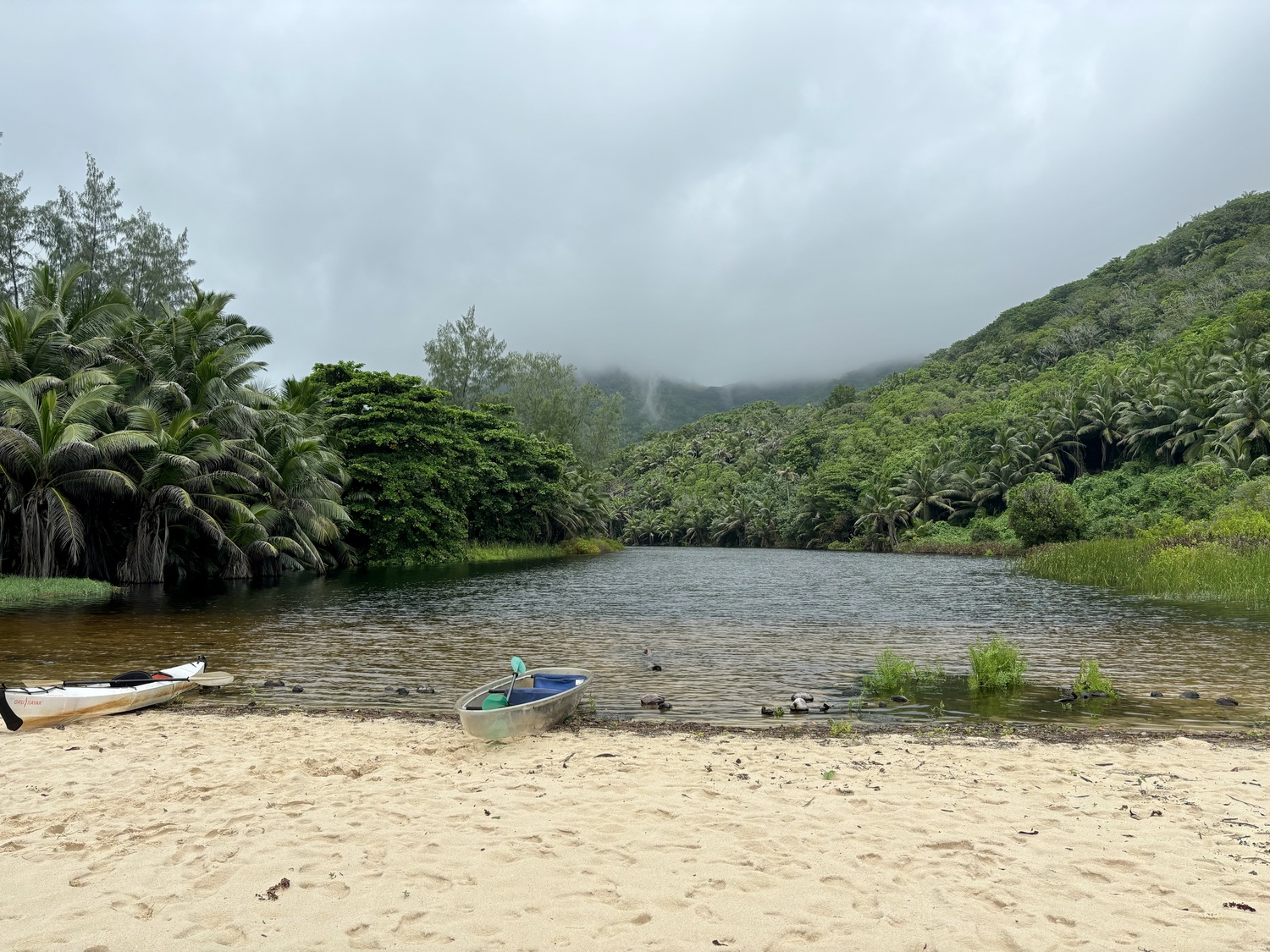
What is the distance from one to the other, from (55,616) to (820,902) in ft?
83.7

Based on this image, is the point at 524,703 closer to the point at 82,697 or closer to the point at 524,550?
the point at 82,697

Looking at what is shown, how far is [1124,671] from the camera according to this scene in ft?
49.9

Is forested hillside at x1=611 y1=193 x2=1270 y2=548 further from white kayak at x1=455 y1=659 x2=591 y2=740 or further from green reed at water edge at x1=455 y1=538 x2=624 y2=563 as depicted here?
white kayak at x1=455 y1=659 x2=591 y2=740

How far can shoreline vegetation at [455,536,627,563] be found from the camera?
60.3m

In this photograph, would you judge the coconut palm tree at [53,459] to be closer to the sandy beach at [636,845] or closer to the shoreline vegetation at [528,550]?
the sandy beach at [636,845]

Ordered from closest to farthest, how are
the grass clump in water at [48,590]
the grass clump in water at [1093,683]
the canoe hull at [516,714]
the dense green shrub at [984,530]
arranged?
the canoe hull at [516,714] → the grass clump in water at [1093,683] → the grass clump in water at [48,590] → the dense green shrub at [984,530]

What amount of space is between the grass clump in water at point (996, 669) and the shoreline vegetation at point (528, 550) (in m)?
46.5

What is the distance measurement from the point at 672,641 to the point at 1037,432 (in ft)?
251

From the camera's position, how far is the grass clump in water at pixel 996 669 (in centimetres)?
1374

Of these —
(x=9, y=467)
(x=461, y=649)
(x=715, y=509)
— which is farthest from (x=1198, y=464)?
(x=715, y=509)

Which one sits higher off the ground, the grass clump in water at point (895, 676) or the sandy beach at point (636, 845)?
the sandy beach at point (636, 845)

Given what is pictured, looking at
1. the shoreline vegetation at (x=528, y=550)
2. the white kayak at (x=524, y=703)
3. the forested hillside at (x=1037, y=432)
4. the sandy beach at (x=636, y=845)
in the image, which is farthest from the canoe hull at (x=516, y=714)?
the forested hillside at (x=1037, y=432)

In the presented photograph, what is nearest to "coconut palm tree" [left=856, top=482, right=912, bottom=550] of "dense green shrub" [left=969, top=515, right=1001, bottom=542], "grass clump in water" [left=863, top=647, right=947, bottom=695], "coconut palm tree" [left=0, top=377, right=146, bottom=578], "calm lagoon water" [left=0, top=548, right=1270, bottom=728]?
"dense green shrub" [left=969, top=515, right=1001, bottom=542]

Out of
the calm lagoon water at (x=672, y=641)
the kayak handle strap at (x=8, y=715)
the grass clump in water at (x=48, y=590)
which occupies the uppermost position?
the grass clump in water at (x=48, y=590)
